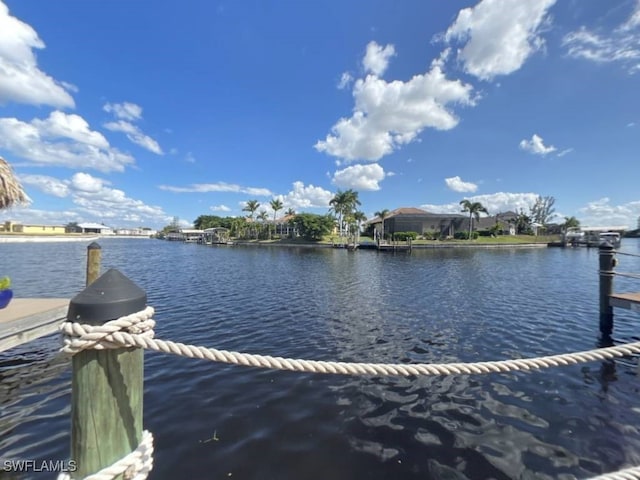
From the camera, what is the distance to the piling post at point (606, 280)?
8.57 meters

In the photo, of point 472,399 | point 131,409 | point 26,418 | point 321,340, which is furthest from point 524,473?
point 26,418

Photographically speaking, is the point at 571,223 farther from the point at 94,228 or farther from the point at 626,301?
the point at 94,228

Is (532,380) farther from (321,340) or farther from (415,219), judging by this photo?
(415,219)

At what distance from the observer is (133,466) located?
154cm

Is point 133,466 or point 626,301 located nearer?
point 133,466

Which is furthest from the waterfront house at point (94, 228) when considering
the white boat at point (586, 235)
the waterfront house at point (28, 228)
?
the white boat at point (586, 235)

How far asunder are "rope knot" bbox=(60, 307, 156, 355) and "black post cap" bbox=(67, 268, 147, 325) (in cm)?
3

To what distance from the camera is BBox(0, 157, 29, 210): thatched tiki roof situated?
7.31 meters

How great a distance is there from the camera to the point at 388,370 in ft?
6.70

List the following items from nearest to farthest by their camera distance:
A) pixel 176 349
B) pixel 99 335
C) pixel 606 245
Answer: pixel 99 335 → pixel 176 349 → pixel 606 245

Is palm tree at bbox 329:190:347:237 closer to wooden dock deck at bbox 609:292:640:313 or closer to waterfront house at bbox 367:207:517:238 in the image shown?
waterfront house at bbox 367:207:517:238

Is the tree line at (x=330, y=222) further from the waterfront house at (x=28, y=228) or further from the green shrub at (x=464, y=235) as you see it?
the waterfront house at (x=28, y=228)

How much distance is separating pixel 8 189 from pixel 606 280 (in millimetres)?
16161

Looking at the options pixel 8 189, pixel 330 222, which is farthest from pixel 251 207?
pixel 8 189
